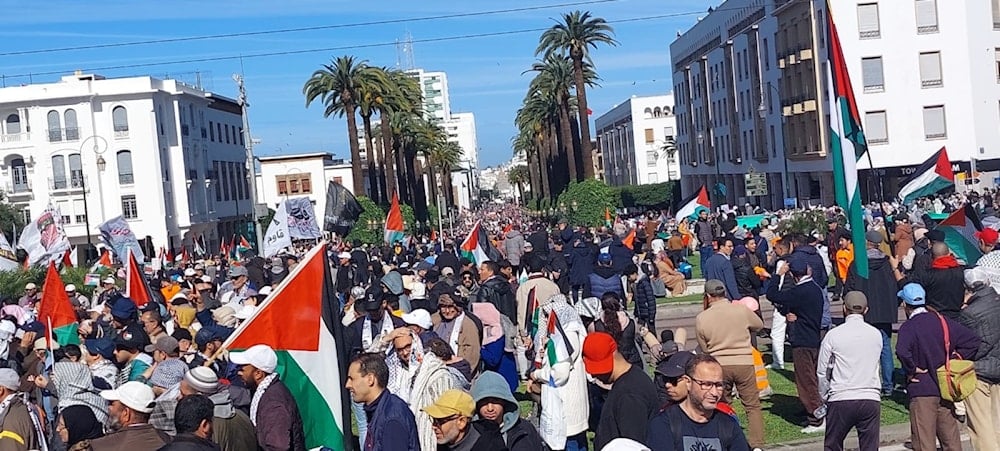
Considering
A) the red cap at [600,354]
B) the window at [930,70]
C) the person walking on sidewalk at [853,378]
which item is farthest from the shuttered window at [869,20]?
the red cap at [600,354]

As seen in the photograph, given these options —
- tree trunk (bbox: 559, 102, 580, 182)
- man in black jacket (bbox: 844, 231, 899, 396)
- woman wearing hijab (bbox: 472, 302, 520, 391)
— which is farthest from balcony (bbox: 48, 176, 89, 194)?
man in black jacket (bbox: 844, 231, 899, 396)

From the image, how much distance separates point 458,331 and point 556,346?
2.60 metres

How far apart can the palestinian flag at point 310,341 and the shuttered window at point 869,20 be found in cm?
5436

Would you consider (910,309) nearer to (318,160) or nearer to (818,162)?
(818,162)

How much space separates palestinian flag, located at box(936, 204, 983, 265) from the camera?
56.4 ft

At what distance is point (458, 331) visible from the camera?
463 inches

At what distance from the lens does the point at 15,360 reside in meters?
12.2

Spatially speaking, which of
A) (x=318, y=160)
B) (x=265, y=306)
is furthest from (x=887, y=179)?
(x=318, y=160)

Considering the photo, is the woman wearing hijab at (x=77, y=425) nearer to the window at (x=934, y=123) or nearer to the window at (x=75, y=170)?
the window at (x=934, y=123)

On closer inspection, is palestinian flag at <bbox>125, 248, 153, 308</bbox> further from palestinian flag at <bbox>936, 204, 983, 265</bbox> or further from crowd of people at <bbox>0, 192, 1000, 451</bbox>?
palestinian flag at <bbox>936, 204, 983, 265</bbox>

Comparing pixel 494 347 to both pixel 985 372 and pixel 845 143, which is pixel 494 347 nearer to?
pixel 845 143

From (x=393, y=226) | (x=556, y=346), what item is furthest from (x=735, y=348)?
(x=393, y=226)

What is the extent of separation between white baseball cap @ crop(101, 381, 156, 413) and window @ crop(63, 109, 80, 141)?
70061 millimetres

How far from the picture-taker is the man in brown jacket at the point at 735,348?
35.5 ft
